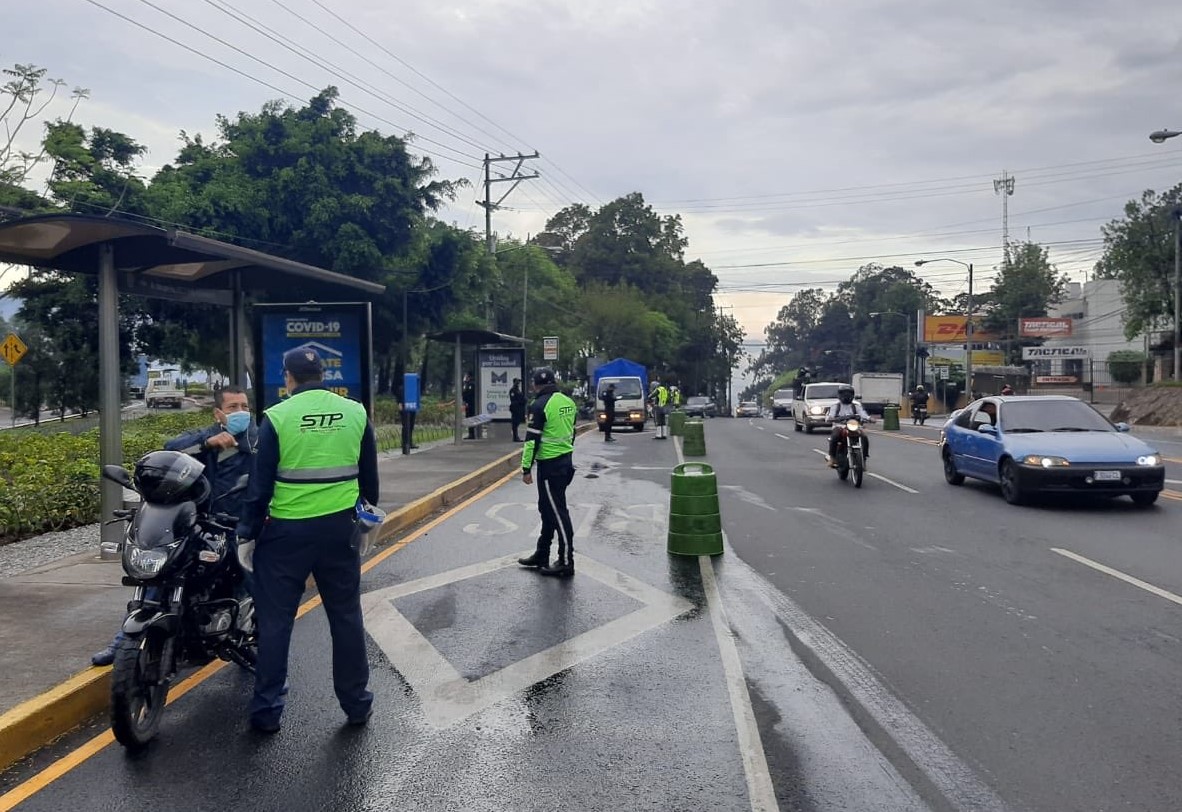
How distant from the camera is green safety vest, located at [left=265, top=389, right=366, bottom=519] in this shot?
5.09 meters

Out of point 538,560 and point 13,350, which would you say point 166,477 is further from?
point 13,350

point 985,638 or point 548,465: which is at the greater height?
point 548,465

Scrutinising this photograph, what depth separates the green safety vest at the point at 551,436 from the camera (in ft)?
30.3

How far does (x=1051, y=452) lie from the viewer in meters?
13.0

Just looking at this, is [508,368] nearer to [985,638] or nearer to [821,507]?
[821,507]

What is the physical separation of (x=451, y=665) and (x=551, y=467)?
3096 mm

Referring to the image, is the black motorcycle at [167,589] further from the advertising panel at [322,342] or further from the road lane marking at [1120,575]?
the advertising panel at [322,342]

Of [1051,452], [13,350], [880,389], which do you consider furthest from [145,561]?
[880,389]

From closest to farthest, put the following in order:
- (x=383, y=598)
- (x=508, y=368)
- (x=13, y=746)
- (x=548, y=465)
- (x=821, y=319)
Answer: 1. (x=13, y=746)
2. (x=383, y=598)
3. (x=548, y=465)
4. (x=508, y=368)
5. (x=821, y=319)

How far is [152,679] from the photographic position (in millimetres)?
5047

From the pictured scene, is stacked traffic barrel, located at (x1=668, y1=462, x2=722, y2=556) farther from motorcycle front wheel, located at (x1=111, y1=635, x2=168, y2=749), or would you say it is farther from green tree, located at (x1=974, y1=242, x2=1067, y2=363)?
green tree, located at (x1=974, y1=242, x2=1067, y2=363)

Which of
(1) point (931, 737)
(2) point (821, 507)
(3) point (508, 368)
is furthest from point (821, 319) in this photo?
(1) point (931, 737)

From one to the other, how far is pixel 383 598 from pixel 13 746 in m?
3.53

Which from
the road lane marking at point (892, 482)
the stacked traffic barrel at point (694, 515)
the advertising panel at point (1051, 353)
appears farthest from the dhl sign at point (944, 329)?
the stacked traffic barrel at point (694, 515)
